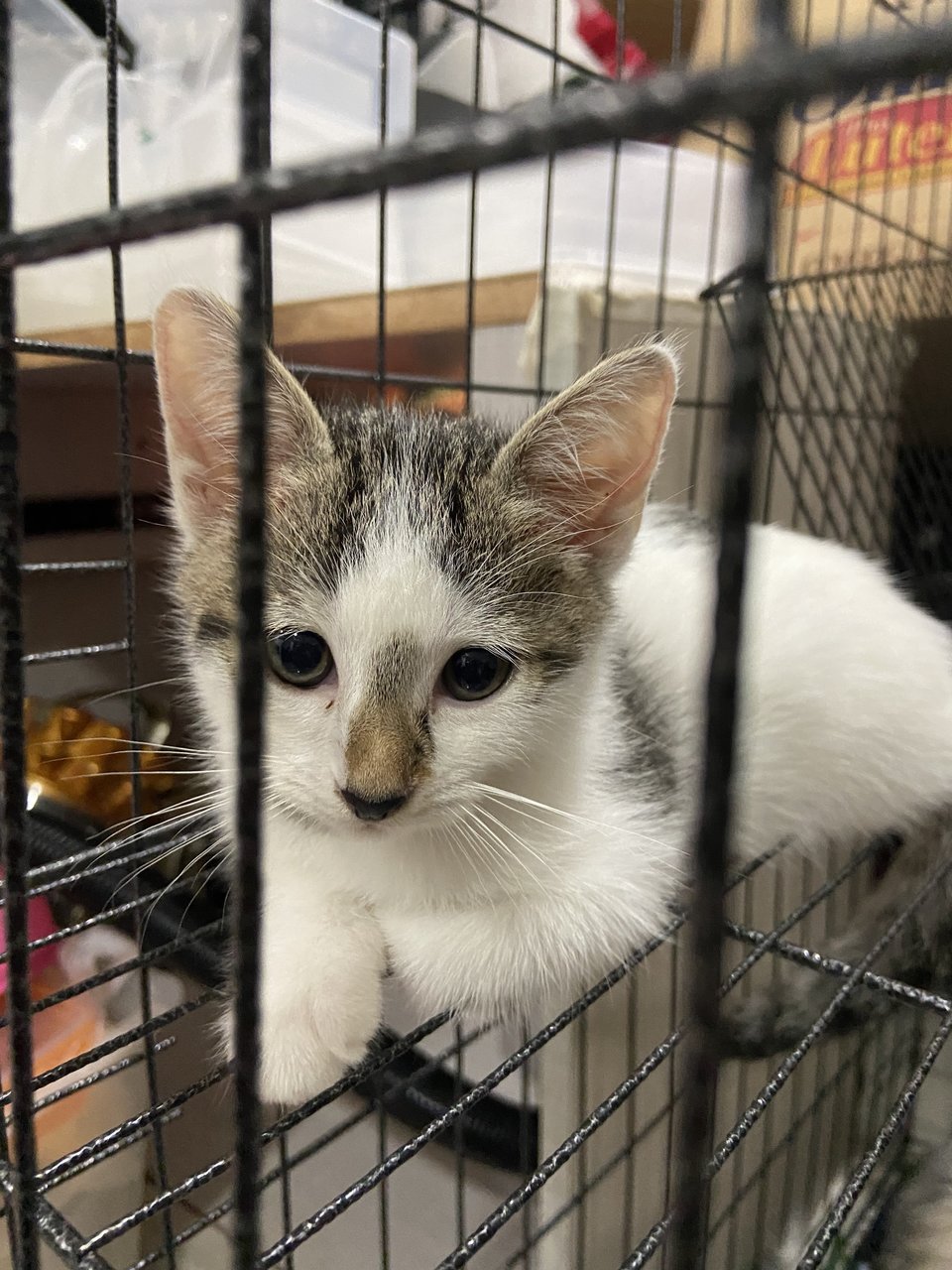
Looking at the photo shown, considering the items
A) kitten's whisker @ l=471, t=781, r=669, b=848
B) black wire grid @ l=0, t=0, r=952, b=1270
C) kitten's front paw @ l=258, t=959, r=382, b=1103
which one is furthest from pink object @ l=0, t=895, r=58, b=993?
kitten's whisker @ l=471, t=781, r=669, b=848

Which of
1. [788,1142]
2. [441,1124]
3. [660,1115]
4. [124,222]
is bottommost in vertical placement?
[788,1142]

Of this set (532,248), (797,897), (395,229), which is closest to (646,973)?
(797,897)

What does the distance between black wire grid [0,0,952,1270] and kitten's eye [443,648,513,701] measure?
9.3 inches

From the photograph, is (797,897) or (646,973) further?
(797,897)

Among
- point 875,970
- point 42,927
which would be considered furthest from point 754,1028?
point 42,927

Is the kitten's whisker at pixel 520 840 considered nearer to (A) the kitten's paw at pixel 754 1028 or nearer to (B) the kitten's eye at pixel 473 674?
(B) the kitten's eye at pixel 473 674

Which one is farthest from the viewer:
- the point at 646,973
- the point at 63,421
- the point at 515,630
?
the point at 63,421

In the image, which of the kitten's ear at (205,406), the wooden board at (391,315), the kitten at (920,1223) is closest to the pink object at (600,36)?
the wooden board at (391,315)

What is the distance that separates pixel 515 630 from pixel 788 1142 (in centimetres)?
90

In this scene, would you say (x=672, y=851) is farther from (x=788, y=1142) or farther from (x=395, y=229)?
(x=395, y=229)

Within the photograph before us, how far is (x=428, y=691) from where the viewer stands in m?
0.59

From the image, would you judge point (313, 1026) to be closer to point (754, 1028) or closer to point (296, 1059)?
point (296, 1059)

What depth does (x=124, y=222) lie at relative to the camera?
243mm

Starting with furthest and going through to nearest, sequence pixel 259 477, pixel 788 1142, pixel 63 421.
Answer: pixel 63 421
pixel 788 1142
pixel 259 477
